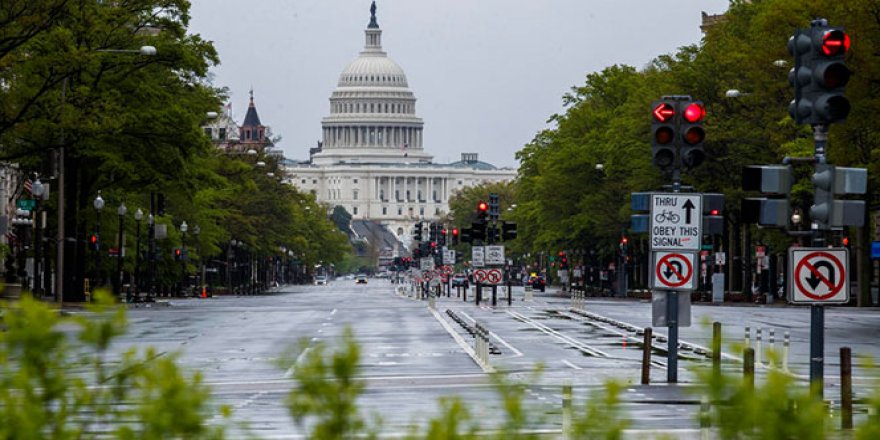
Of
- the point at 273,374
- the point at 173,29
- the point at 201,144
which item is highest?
the point at 173,29

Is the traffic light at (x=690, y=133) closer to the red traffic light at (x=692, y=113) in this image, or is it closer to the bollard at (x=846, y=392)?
the red traffic light at (x=692, y=113)

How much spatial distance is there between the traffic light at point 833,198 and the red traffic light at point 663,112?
8.92m

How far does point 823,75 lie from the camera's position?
19922mm

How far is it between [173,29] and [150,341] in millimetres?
31390

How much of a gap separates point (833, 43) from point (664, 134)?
1006 centimetres

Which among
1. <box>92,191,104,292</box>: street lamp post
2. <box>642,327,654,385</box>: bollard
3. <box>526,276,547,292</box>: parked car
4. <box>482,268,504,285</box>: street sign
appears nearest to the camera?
<box>642,327,654,385</box>: bollard

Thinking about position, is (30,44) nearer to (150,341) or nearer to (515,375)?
(150,341)

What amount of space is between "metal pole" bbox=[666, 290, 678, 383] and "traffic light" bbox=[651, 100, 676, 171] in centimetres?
247

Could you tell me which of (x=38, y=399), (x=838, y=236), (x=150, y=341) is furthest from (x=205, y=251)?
(x=38, y=399)

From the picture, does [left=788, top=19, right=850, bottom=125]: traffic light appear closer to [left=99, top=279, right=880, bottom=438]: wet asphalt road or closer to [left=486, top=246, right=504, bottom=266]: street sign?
[left=99, top=279, right=880, bottom=438]: wet asphalt road

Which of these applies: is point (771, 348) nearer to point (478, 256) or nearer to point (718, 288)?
point (478, 256)

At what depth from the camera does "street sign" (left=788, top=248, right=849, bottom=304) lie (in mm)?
20984

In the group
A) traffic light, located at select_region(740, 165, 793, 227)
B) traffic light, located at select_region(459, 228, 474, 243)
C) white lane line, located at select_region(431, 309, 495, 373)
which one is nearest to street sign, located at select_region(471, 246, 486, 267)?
traffic light, located at select_region(459, 228, 474, 243)

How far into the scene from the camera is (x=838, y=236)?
241 ft
